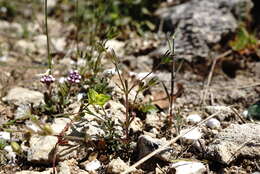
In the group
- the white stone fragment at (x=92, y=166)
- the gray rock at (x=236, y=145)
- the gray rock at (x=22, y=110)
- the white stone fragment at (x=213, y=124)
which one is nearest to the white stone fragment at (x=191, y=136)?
the gray rock at (x=236, y=145)

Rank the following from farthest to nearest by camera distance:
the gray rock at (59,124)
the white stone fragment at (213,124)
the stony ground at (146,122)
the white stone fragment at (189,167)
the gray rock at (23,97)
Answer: the gray rock at (23,97), the white stone fragment at (213,124), the gray rock at (59,124), the stony ground at (146,122), the white stone fragment at (189,167)

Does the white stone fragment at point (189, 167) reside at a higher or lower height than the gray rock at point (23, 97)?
lower

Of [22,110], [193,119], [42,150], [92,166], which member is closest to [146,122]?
[193,119]

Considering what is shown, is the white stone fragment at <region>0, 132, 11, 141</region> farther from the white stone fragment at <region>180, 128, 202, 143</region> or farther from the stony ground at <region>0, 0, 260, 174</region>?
the white stone fragment at <region>180, 128, 202, 143</region>

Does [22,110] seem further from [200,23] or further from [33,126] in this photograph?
[200,23]

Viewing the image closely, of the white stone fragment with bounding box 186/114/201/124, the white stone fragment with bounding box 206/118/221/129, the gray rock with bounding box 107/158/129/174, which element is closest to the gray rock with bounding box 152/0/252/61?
the white stone fragment with bounding box 186/114/201/124

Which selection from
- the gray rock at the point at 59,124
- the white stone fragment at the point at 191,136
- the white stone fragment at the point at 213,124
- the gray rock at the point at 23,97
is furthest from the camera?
the gray rock at the point at 23,97

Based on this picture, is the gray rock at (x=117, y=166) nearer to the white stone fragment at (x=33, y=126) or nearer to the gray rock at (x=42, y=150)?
the gray rock at (x=42, y=150)

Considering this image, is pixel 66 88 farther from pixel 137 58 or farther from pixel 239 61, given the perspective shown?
pixel 239 61

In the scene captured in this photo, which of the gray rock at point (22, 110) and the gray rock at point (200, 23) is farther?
the gray rock at point (200, 23)

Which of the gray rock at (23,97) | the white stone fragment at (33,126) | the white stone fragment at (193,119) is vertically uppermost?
the gray rock at (23,97)
